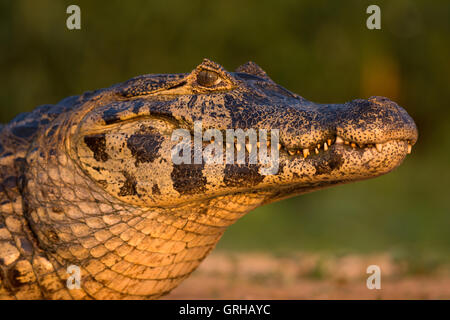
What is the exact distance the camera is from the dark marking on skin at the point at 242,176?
8.03ft

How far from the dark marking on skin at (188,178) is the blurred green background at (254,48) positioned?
322 inches

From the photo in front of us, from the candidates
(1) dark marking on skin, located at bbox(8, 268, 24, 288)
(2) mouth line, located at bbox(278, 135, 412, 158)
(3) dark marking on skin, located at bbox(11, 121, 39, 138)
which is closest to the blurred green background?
(3) dark marking on skin, located at bbox(11, 121, 39, 138)

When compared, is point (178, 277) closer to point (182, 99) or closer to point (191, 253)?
point (191, 253)

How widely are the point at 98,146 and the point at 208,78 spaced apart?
24.5 inches

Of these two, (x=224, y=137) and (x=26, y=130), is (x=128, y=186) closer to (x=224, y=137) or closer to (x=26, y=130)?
(x=224, y=137)

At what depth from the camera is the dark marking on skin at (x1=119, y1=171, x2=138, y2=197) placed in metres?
2.58

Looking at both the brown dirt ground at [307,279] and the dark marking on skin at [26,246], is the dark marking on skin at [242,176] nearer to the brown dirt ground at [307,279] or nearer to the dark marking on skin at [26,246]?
the dark marking on skin at [26,246]

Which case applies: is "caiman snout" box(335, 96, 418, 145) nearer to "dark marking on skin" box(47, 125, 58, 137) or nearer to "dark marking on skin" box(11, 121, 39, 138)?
"dark marking on skin" box(47, 125, 58, 137)

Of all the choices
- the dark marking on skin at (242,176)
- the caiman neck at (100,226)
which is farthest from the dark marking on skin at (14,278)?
the dark marking on skin at (242,176)

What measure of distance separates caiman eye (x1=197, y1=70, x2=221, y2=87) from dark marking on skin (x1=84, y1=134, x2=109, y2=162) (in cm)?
54

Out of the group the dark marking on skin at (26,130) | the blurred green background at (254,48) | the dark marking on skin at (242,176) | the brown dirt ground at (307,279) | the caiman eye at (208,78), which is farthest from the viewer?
the blurred green background at (254,48)

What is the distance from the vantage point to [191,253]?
2.90 meters

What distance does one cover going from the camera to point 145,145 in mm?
2580
